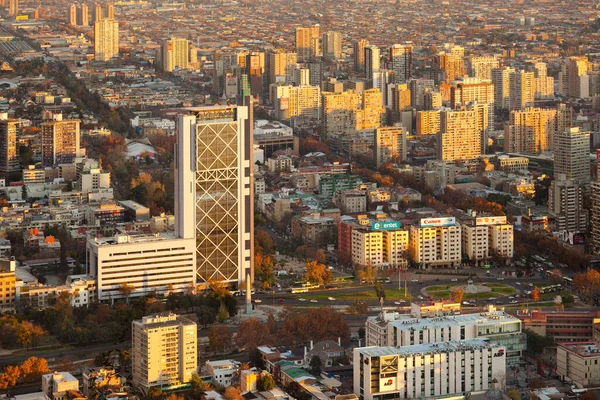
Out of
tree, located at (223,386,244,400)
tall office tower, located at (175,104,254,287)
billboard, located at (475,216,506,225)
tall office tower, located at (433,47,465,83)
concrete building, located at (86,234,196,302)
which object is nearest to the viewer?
tree, located at (223,386,244,400)

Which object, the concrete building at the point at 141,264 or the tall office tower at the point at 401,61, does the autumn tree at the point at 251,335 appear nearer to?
the concrete building at the point at 141,264

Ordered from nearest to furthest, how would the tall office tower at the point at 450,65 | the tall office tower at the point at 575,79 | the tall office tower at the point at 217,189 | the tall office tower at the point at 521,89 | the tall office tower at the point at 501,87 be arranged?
1. the tall office tower at the point at 217,189
2. the tall office tower at the point at 521,89
3. the tall office tower at the point at 501,87
4. the tall office tower at the point at 575,79
5. the tall office tower at the point at 450,65

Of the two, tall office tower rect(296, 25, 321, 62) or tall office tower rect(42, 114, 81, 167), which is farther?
tall office tower rect(296, 25, 321, 62)

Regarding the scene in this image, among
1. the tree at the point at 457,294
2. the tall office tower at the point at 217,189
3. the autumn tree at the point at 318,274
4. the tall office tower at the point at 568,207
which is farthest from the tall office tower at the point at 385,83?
the tree at the point at 457,294

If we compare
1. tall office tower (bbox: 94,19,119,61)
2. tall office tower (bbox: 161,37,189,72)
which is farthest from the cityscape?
tall office tower (bbox: 94,19,119,61)

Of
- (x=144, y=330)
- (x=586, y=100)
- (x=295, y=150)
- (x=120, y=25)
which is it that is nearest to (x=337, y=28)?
(x=120, y=25)

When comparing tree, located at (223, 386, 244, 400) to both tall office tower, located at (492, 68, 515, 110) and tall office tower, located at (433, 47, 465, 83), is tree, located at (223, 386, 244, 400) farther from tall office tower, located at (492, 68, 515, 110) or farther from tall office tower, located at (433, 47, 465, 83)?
tall office tower, located at (433, 47, 465, 83)

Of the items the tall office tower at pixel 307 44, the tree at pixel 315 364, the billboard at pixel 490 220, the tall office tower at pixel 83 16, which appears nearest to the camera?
the tree at pixel 315 364
